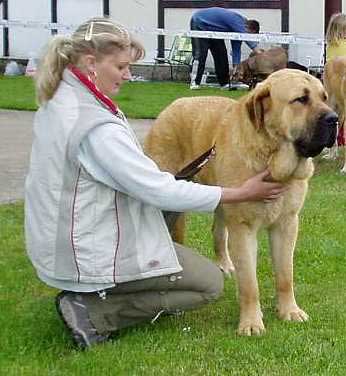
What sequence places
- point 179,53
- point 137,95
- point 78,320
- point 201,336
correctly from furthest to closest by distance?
point 179,53 < point 137,95 < point 201,336 < point 78,320

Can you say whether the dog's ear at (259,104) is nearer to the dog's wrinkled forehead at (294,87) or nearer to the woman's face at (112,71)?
the dog's wrinkled forehead at (294,87)

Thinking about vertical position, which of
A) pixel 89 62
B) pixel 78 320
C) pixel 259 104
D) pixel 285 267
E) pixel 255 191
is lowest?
pixel 78 320

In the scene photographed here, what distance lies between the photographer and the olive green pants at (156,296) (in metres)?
4.77

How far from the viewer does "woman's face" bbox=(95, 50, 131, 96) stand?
4.61 meters

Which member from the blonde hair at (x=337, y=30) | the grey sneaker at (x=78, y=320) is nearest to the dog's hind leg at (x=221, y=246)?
the grey sneaker at (x=78, y=320)

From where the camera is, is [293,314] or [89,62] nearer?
[89,62]

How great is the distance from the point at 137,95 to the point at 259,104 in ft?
43.0

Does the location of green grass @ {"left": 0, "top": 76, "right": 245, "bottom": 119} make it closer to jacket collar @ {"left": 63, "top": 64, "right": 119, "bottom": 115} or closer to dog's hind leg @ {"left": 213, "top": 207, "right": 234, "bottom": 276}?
dog's hind leg @ {"left": 213, "top": 207, "right": 234, "bottom": 276}

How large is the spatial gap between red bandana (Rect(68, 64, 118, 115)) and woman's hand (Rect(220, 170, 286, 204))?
68 cm

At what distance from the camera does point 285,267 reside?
5.14m

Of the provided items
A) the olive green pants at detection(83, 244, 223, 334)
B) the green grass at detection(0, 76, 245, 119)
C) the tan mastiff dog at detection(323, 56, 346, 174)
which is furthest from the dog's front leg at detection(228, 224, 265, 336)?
the green grass at detection(0, 76, 245, 119)

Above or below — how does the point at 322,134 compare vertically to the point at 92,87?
below

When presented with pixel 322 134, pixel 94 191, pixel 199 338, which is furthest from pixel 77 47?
pixel 199 338

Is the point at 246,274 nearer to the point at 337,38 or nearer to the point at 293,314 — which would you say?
the point at 293,314
